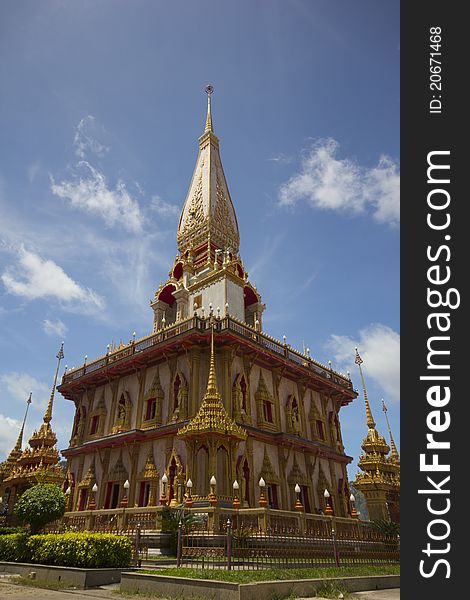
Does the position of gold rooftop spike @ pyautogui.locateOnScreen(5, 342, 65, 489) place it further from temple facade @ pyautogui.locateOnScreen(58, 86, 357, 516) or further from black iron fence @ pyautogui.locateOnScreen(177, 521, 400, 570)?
black iron fence @ pyautogui.locateOnScreen(177, 521, 400, 570)

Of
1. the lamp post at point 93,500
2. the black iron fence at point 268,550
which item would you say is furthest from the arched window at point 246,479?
the lamp post at point 93,500

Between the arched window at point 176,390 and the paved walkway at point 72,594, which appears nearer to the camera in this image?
the paved walkway at point 72,594

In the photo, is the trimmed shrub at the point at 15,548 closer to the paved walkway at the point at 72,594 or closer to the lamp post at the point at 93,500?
the paved walkway at the point at 72,594

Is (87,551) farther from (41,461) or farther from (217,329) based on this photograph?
(41,461)

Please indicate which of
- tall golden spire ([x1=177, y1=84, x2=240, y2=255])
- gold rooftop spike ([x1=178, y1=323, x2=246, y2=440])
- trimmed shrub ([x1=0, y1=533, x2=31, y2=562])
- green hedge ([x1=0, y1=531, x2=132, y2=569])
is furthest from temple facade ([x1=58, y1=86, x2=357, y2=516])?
green hedge ([x1=0, y1=531, x2=132, y2=569])

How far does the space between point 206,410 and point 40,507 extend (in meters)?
7.09

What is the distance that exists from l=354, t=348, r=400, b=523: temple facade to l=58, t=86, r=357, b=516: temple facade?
1683 mm

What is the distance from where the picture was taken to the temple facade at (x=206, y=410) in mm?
21797

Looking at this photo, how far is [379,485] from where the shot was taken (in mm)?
27391

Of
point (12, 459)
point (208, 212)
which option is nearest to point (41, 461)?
point (12, 459)

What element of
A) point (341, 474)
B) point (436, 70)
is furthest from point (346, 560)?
point (341, 474)

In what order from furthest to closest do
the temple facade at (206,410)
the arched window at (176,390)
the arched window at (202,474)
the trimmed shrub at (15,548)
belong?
1. the arched window at (176,390)
2. the temple facade at (206,410)
3. the arched window at (202,474)
4. the trimmed shrub at (15,548)

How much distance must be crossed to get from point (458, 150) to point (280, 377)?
21.6 metres

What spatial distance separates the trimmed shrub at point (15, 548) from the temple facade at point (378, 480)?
19.2 metres
